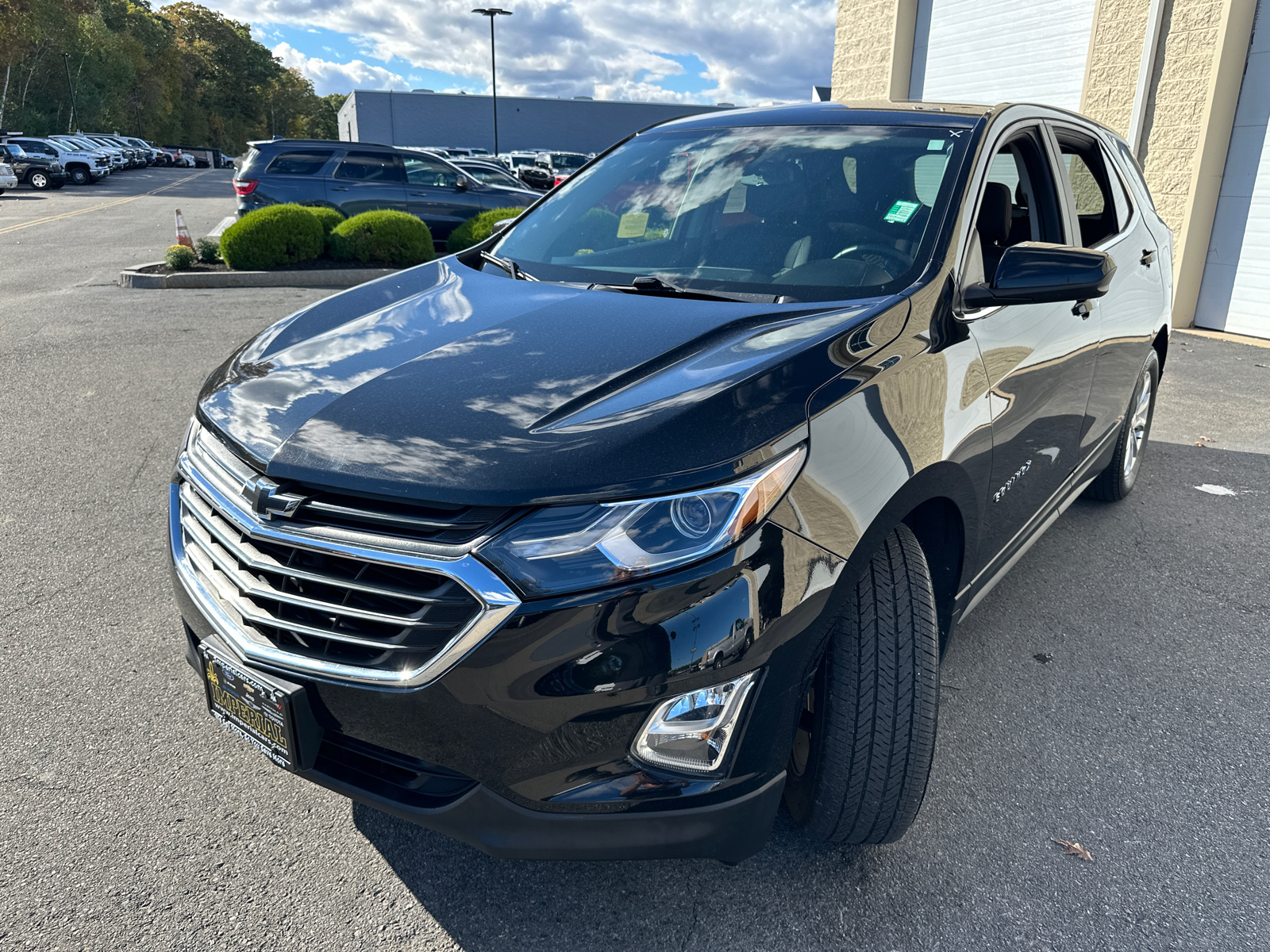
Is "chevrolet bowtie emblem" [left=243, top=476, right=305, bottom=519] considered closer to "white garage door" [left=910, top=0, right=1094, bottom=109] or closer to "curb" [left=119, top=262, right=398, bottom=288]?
"curb" [left=119, top=262, right=398, bottom=288]

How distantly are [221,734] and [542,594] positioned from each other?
5.29ft

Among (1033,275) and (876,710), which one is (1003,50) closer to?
(1033,275)

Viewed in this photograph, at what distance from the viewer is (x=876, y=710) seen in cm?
197

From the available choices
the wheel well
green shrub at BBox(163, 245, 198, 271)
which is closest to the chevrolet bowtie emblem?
the wheel well

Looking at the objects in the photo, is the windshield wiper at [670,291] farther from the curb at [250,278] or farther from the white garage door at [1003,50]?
the white garage door at [1003,50]

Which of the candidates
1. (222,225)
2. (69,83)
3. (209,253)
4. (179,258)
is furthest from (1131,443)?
(69,83)

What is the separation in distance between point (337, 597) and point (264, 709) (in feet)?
1.02

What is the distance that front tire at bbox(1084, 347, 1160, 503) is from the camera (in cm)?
429

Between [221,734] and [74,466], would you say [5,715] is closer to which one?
[221,734]

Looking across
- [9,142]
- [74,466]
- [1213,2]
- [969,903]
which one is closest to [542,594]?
[969,903]

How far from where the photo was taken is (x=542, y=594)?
1.57 meters

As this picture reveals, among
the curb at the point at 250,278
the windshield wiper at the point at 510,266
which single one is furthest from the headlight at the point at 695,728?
the curb at the point at 250,278

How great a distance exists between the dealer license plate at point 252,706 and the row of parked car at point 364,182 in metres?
12.0

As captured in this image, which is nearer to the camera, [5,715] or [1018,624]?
[5,715]
